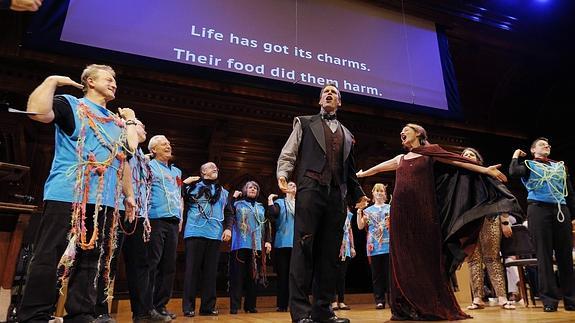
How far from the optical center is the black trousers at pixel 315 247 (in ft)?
7.28

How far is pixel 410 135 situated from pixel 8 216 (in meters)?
2.79

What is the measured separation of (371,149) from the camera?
21.4 feet

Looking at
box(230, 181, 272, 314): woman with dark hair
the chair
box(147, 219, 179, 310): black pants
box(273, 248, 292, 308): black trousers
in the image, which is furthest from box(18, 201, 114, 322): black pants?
the chair

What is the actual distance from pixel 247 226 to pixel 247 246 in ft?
0.72

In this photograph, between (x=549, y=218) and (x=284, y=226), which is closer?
(x=549, y=218)

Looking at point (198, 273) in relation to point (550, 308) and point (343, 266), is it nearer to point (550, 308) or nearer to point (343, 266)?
point (343, 266)

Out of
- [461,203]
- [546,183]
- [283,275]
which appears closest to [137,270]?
[283,275]

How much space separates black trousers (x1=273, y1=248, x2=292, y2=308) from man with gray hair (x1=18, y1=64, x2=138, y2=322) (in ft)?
8.77

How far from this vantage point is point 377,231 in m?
4.80

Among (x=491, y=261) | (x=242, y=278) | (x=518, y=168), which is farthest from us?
(x=242, y=278)

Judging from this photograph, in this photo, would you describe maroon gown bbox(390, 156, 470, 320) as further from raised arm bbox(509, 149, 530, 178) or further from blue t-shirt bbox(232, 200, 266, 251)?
blue t-shirt bbox(232, 200, 266, 251)

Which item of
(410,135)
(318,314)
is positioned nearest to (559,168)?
(410,135)

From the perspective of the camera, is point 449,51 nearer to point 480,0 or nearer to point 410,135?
point 480,0

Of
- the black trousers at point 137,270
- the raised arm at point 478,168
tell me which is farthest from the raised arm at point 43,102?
the raised arm at point 478,168
